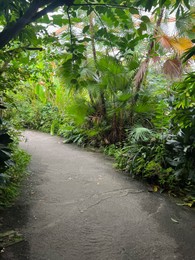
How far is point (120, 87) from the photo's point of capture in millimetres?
5191

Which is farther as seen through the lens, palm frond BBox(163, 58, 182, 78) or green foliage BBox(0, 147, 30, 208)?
palm frond BBox(163, 58, 182, 78)

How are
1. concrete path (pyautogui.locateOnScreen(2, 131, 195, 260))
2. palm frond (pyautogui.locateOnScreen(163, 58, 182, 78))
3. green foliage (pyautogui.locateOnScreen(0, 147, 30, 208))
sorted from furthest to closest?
palm frond (pyautogui.locateOnScreen(163, 58, 182, 78)) → green foliage (pyautogui.locateOnScreen(0, 147, 30, 208)) → concrete path (pyautogui.locateOnScreen(2, 131, 195, 260))

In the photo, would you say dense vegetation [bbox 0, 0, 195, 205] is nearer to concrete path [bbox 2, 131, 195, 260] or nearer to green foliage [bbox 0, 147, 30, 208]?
green foliage [bbox 0, 147, 30, 208]

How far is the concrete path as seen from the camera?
2066 millimetres

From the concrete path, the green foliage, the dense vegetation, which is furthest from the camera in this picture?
the green foliage

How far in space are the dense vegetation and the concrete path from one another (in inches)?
15.8

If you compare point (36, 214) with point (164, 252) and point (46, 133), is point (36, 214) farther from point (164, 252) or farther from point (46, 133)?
point (46, 133)

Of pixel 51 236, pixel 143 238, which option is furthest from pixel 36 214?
pixel 143 238

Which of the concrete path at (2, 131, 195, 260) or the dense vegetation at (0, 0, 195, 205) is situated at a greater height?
the dense vegetation at (0, 0, 195, 205)

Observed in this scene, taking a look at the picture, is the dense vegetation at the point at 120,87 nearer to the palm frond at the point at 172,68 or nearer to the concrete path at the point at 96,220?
the palm frond at the point at 172,68

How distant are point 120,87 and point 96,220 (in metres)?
3.29

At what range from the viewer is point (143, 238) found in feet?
7.55

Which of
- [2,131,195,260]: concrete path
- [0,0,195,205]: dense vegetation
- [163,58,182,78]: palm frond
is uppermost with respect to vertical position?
[163,58,182,78]: palm frond

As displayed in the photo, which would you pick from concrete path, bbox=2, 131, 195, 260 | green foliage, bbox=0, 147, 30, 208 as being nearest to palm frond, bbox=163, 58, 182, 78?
concrete path, bbox=2, 131, 195, 260
